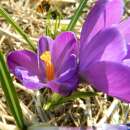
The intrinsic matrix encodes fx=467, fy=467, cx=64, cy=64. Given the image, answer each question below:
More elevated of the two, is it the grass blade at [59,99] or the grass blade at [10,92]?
the grass blade at [10,92]

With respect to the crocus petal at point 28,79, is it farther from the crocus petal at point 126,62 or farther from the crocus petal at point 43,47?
the crocus petal at point 126,62

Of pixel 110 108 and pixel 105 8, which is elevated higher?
pixel 105 8

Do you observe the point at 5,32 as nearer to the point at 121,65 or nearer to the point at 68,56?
the point at 68,56

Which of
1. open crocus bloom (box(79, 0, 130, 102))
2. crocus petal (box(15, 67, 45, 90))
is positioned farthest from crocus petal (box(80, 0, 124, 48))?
crocus petal (box(15, 67, 45, 90))

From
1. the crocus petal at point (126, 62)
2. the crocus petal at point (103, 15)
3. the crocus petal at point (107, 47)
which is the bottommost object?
the crocus petal at point (126, 62)

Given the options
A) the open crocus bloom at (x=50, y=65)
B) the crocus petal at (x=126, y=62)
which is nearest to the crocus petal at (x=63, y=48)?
the open crocus bloom at (x=50, y=65)

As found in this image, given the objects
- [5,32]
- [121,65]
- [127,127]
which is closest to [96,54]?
[121,65]
